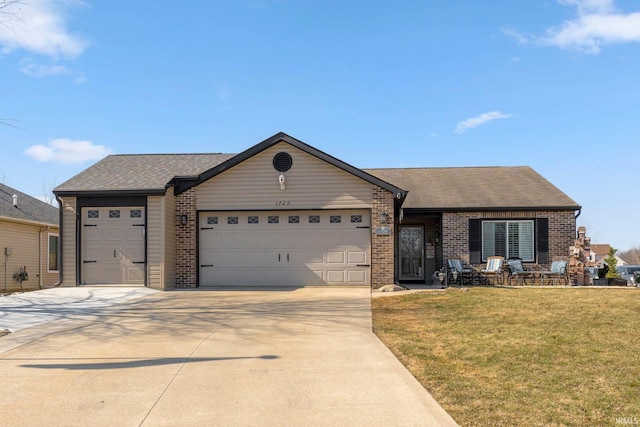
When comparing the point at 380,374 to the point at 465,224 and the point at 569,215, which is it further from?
the point at 569,215

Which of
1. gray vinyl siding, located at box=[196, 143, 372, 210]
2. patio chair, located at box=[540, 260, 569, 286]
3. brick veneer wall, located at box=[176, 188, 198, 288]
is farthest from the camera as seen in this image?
patio chair, located at box=[540, 260, 569, 286]

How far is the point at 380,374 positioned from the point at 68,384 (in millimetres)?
3550

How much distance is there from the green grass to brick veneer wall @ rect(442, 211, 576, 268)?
7.24 metres

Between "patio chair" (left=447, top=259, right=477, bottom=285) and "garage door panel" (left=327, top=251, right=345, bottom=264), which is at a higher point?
"garage door panel" (left=327, top=251, right=345, bottom=264)

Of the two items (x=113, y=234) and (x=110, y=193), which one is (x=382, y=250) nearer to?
(x=113, y=234)

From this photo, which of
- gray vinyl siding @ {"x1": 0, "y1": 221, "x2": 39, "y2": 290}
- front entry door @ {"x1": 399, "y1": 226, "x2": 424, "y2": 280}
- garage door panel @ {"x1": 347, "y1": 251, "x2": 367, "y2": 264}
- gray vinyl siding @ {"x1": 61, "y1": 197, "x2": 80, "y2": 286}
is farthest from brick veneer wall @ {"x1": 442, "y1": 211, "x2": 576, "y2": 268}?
gray vinyl siding @ {"x1": 0, "y1": 221, "x2": 39, "y2": 290}

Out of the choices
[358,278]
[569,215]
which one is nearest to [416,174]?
[569,215]

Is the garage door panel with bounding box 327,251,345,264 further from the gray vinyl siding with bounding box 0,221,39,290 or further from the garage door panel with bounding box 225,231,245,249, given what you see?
the gray vinyl siding with bounding box 0,221,39,290

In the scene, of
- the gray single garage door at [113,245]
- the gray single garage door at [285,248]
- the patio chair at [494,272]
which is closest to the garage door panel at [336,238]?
the gray single garage door at [285,248]

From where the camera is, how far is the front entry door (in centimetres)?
2022

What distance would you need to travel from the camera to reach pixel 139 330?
9000mm

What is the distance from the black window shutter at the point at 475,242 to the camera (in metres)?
18.6

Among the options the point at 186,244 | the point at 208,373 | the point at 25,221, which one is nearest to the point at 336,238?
the point at 186,244

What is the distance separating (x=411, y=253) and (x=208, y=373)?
1482 cm
